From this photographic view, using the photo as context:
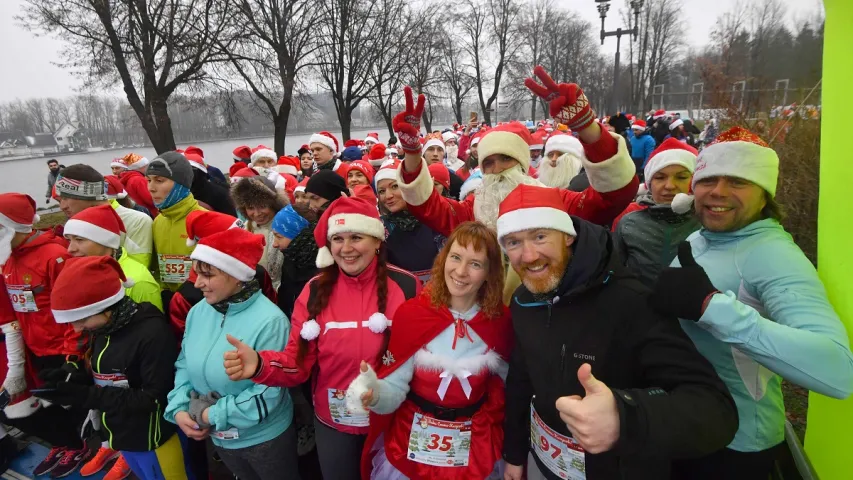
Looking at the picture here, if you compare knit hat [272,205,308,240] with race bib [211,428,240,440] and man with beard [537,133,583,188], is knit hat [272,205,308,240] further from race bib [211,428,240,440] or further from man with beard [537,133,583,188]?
man with beard [537,133,583,188]

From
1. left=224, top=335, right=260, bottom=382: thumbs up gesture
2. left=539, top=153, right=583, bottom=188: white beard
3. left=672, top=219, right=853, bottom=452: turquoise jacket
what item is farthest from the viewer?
left=539, top=153, right=583, bottom=188: white beard

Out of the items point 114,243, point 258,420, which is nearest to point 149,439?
point 258,420

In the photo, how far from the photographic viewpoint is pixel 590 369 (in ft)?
4.06

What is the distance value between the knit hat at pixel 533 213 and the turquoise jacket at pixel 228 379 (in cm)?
150

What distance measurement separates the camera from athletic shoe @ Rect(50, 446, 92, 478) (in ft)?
11.4

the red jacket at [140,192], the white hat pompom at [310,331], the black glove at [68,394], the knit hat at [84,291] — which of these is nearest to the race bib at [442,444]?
the white hat pompom at [310,331]

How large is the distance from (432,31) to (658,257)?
967 inches

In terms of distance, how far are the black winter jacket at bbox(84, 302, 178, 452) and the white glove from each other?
1156 millimetres

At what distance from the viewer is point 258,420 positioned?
224 centimetres

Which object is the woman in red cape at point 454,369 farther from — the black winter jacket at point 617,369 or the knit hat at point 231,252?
the knit hat at point 231,252

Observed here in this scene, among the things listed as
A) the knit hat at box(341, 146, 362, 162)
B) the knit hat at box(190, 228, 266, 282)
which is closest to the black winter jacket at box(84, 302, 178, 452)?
the knit hat at box(190, 228, 266, 282)

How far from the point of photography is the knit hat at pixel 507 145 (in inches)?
113

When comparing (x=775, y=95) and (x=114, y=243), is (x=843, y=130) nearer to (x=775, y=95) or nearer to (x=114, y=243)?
(x=114, y=243)

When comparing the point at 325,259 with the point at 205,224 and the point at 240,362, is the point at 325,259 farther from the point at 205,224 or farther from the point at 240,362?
the point at 205,224
